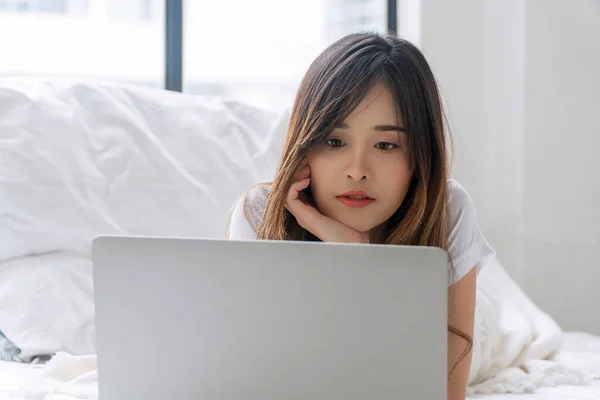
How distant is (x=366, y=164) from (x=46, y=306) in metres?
0.73

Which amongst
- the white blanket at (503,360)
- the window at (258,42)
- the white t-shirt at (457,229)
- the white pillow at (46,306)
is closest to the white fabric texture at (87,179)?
the white pillow at (46,306)

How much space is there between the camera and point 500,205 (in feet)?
8.19

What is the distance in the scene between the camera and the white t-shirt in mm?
1171

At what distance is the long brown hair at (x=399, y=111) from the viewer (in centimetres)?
110

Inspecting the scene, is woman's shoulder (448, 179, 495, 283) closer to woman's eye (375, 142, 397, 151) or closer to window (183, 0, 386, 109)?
woman's eye (375, 142, 397, 151)

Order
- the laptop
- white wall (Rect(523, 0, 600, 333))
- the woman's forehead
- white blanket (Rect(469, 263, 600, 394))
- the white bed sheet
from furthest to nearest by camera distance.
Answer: white wall (Rect(523, 0, 600, 333)) → white blanket (Rect(469, 263, 600, 394)) → the white bed sheet → the woman's forehead → the laptop

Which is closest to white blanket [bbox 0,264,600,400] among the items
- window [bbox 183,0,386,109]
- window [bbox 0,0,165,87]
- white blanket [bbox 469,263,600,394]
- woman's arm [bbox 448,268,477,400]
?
white blanket [bbox 469,263,600,394]

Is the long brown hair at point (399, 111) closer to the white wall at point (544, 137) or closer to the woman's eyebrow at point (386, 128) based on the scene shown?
the woman's eyebrow at point (386, 128)

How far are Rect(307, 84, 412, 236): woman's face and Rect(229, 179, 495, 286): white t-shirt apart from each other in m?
0.11

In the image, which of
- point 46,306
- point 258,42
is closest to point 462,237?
point 46,306

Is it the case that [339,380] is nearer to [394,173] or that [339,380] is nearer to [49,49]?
[394,173]

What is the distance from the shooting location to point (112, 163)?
1642 mm

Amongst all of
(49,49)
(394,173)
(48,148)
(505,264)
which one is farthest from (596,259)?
(49,49)

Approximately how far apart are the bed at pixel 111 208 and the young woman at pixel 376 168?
0.30 m
